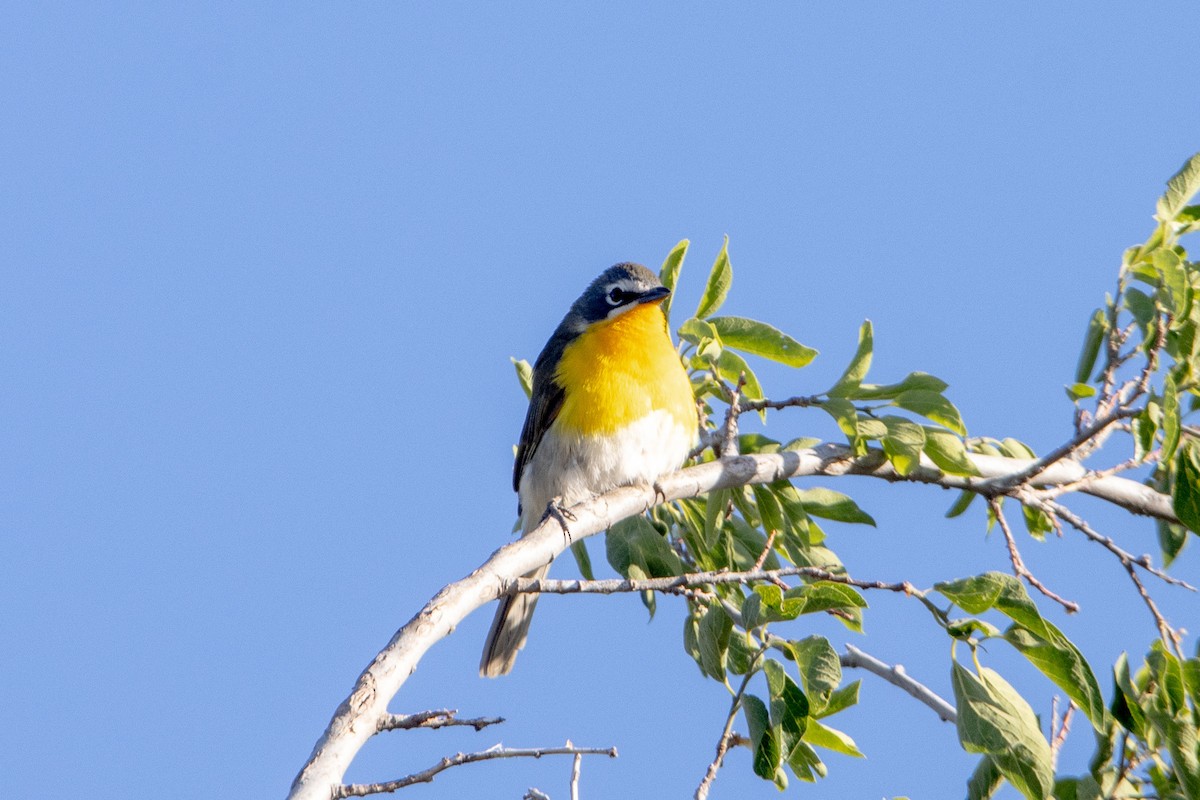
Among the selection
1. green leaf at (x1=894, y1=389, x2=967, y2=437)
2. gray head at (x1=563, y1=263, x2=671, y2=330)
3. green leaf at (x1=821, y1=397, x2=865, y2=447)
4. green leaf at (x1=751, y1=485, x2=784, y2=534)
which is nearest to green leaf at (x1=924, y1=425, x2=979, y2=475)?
green leaf at (x1=894, y1=389, x2=967, y2=437)

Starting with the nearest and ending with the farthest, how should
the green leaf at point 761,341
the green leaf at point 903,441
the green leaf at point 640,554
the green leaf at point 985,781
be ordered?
the green leaf at point 985,781 → the green leaf at point 903,441 → the green leaf at point 761,341 → the green leaf at point 640,554

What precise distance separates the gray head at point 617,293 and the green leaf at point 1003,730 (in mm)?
3878

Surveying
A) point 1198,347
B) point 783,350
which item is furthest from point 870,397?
point 1198,347

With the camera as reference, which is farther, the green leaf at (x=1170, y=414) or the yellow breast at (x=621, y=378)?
the yellow breast at (x=621, y=378)

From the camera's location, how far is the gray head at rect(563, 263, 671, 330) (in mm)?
8164

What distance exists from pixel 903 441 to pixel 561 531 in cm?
149

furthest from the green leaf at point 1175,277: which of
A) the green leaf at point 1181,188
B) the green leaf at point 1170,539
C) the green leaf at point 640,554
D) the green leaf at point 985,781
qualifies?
the green leaf at point 640,554

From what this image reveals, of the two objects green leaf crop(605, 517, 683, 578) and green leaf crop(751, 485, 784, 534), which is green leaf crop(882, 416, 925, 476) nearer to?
green leaf crop(751, 485, 784, 534)

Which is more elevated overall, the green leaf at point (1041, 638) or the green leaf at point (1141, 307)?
the green leaf at point (1141, 307)

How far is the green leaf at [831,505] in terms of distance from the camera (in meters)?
6.06

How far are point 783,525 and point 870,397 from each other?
737mm

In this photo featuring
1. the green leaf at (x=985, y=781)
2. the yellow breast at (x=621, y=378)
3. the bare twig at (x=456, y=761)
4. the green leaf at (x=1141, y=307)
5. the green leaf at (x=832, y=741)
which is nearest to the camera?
the bare twig at (x=456, y=761)

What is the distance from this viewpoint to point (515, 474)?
804 centimetres

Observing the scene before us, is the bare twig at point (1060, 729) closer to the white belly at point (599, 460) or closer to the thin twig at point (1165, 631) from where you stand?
the thin twig at point (1165, 631)
